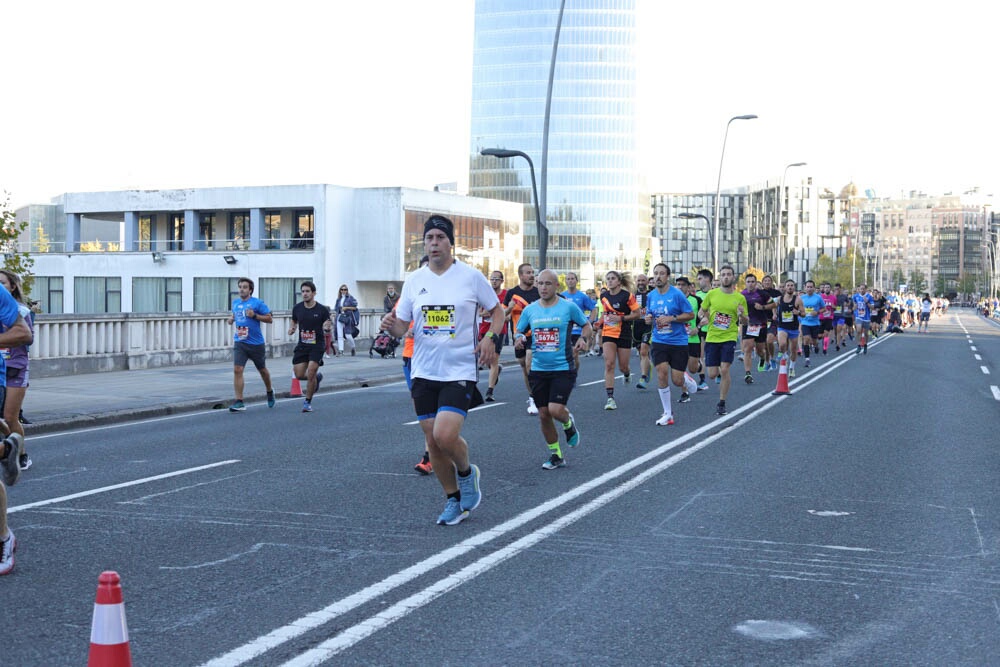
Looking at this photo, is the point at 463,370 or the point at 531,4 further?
the point at 531,4

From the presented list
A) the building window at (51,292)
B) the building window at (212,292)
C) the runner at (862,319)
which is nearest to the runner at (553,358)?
the runner at (862,319)

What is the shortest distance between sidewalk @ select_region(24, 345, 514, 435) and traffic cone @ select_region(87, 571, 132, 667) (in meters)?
10.4

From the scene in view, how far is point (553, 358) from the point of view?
10609 millimetres

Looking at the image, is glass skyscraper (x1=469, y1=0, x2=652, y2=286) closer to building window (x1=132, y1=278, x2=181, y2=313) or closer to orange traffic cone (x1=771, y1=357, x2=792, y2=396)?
building window (x1=132, y1=278, x2=181, y2=313)

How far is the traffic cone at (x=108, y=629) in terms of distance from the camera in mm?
3635

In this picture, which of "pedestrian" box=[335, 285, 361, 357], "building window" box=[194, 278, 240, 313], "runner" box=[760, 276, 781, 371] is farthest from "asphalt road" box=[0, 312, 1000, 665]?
"building window" box=[194, 278, 240, 313]

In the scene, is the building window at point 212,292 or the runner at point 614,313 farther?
the building window at point 212,292

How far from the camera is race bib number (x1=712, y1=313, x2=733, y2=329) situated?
645 inches

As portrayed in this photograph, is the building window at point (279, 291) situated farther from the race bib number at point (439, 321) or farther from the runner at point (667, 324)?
the race bib number at point (439, 321)

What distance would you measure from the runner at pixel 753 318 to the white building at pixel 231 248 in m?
42.5

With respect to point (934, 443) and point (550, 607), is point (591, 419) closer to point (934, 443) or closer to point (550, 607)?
point (934, 443)

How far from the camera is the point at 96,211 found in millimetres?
69562

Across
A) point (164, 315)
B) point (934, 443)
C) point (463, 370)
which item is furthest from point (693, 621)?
point (164, 315)

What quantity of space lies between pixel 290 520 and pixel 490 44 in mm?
152768
